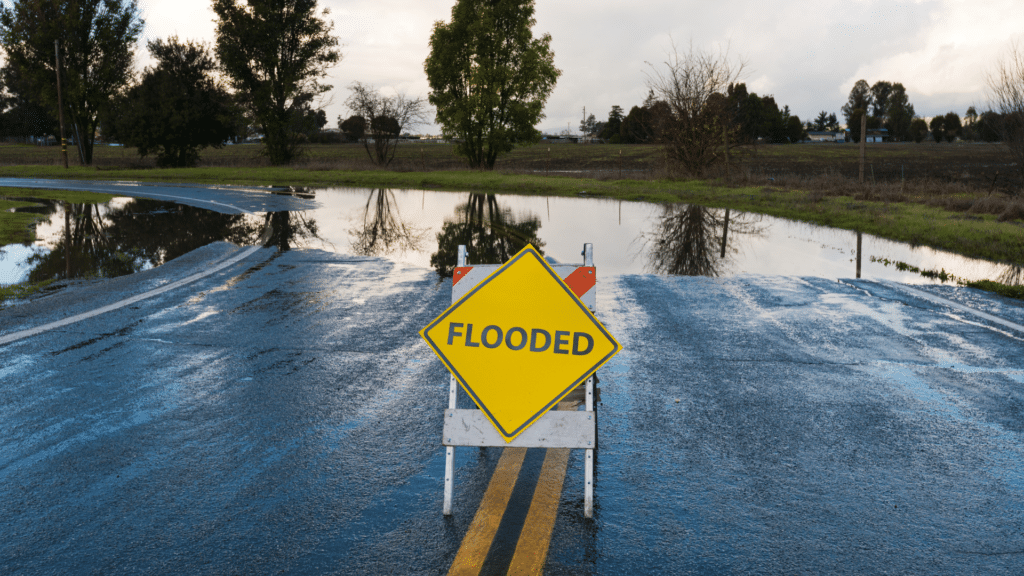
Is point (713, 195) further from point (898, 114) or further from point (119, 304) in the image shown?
point (898, 114)

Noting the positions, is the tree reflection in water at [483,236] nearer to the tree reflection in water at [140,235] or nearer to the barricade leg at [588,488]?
the tree reflection in water at [140,235]

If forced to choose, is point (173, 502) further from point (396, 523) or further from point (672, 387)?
point (672, 387)

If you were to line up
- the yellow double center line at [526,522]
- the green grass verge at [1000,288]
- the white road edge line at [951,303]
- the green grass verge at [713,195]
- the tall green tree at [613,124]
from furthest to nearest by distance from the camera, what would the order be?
the tall green tree at [613,124] < the green grass verge at [713,195] < the green grass verge at [1000,288] < the white road edge line at [951,303] < the yellow double center line at [526,522]

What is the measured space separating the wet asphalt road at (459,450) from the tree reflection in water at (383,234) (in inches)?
238

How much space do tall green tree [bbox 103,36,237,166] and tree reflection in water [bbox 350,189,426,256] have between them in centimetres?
3573

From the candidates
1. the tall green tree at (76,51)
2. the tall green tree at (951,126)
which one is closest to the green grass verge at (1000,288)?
the tall green tree at (76,51)

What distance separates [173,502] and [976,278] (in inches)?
476

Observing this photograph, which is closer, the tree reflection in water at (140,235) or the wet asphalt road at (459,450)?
the wet asphalt road at (459,450)

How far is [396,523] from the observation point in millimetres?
3902

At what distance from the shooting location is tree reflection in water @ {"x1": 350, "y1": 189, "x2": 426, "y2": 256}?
49.1ft

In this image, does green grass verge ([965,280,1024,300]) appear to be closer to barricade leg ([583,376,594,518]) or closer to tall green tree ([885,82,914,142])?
barricade leg ([583,376,594,518])

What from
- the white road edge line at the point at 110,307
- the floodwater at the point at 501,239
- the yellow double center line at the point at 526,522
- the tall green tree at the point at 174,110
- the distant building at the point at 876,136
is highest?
the distant building at the point at 876,136

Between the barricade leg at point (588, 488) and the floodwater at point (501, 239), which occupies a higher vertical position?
the floodwater at point (501, 239)

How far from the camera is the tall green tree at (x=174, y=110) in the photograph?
5316 centimetres
